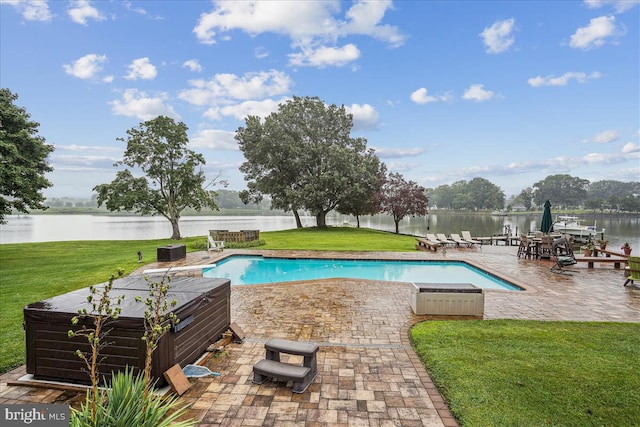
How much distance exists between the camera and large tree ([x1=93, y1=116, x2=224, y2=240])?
74.5 feet

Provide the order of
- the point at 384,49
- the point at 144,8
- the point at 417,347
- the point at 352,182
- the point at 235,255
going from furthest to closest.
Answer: the point at 352,182 < the point at 384,49 < the point at 235,255 < the point at 144,8 < the point at 417,347

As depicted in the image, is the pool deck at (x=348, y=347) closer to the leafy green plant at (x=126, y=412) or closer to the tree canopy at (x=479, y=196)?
the leafy green plant at (x=126, y=412)

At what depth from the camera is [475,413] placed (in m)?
3.23

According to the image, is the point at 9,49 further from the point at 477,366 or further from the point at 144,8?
the point at 477,366

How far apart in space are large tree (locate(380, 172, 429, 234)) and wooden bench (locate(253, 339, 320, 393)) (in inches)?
1134

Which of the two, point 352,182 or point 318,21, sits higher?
point 318,21

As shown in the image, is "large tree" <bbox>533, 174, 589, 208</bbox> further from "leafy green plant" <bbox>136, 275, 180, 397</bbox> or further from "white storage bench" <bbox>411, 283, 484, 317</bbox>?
"leafy green plant" <bbox>136, 275, 180, 397</bbox>

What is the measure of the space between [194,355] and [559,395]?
435 cm

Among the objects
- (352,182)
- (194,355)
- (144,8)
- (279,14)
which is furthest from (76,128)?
(194,355)

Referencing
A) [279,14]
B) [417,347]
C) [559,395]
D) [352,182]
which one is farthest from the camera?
[352,182]

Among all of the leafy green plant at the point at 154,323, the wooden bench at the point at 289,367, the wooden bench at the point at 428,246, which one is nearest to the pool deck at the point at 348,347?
the wooden bench at the point at 289,367

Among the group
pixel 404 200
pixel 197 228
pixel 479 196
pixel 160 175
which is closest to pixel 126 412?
pixel 160 175

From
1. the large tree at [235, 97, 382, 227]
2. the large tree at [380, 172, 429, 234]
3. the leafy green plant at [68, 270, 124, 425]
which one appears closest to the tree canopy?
the large tree at [380, 172, 429, 234]

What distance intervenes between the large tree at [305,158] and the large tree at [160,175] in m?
8.49
